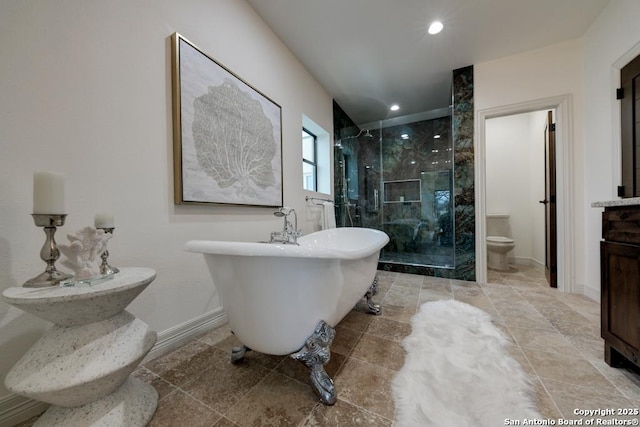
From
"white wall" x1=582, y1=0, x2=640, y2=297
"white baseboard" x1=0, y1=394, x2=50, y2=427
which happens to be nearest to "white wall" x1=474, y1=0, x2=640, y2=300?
"white wall" x1=582, y1=0, x2=640, y2=297

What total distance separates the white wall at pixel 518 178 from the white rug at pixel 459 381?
2.91m

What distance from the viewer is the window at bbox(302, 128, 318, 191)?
3061 millimetres

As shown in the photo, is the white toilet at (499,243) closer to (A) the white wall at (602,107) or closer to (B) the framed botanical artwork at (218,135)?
(A) the white wall at (602,107)

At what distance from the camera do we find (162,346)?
1.25 m

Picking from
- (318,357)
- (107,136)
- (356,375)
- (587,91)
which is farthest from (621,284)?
(107,136)

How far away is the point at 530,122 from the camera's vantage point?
351cm

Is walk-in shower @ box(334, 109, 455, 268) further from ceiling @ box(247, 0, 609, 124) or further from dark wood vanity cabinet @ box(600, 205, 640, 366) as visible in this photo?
dark wood vanity cabinet @ box(600, 205, 640, 366)

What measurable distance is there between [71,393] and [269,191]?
154 cm

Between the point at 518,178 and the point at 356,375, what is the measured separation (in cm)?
421

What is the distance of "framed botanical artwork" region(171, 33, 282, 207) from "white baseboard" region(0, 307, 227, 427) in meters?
0.78

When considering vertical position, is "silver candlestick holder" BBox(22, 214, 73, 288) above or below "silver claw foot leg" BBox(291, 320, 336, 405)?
above

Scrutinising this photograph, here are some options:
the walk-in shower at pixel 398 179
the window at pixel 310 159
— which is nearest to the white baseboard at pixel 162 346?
the window at pixel 310 159

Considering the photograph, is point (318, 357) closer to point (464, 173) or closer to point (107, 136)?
point (107, 136)

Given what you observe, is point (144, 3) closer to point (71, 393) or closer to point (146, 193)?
point (146, 193)
